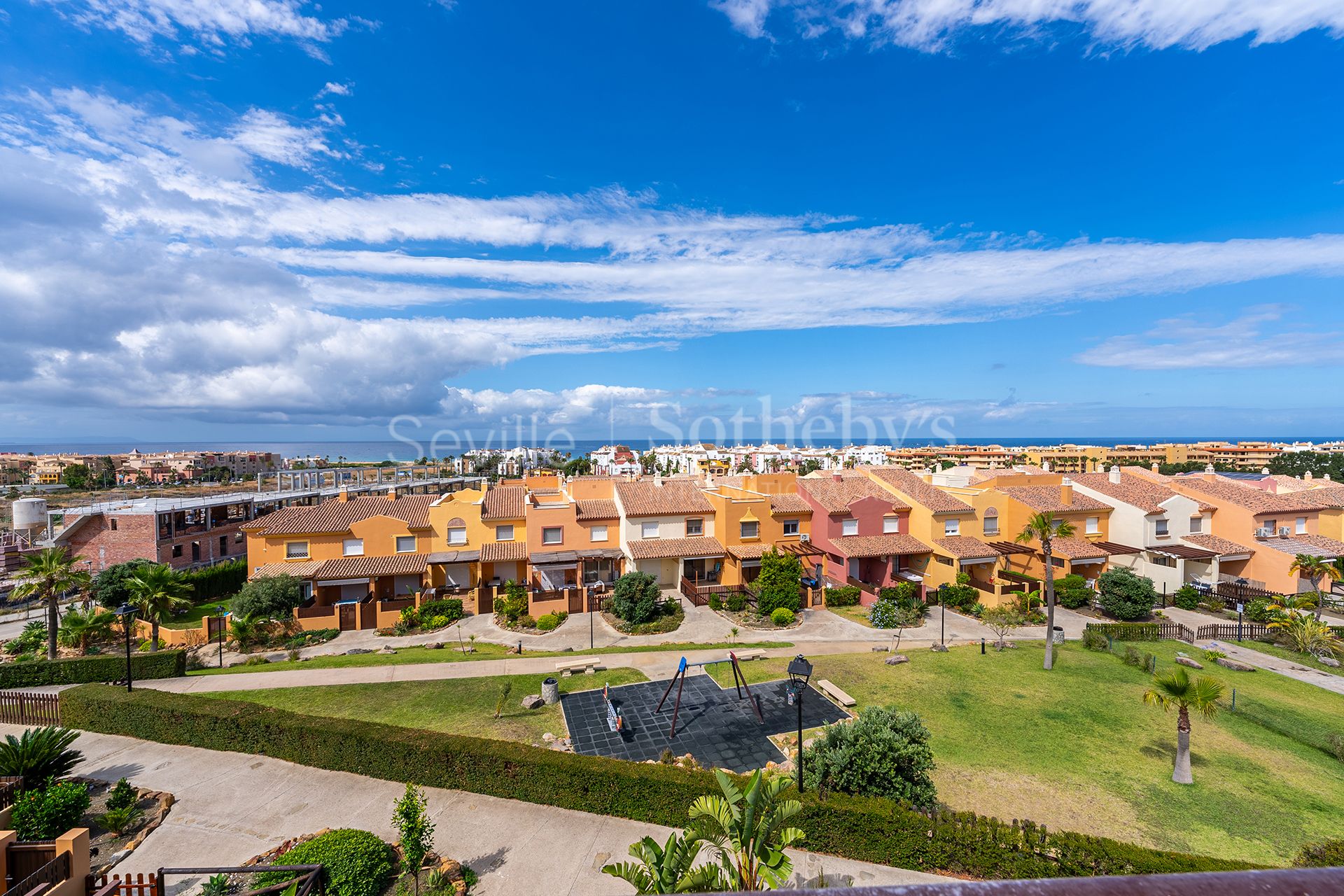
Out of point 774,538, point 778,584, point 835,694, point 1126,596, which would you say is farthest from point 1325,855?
point 774,538

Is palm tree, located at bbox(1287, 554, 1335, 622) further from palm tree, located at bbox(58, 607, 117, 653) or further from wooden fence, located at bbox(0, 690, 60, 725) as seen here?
palm tree, located at bbox(58, 607, 117, 653)

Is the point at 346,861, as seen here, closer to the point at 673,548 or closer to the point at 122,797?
the point at 122,797

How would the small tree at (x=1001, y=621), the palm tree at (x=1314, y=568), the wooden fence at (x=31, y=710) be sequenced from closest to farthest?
the wooden fence at (x=31, y=710) → the small tree at (x=1001, y=621) → the palm tree at (x=1314, y=568)

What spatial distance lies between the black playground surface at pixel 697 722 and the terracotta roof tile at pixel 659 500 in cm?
1503

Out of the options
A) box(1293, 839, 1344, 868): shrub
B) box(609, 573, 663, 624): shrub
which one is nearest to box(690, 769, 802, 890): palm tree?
box(1293, 839, 1344, 868): shrub

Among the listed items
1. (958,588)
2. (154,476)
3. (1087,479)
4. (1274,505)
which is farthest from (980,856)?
(154,476)

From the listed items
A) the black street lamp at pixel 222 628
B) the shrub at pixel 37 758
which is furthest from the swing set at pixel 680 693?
the black street lamp at pixel 222 628

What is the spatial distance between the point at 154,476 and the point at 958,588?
6358 inches

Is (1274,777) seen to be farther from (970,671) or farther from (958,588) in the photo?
(958,588)

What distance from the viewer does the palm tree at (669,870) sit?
7.96 m

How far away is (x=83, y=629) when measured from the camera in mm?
26109

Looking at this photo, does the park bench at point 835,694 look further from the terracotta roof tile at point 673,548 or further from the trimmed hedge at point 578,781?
the terracotta roof tile at point 673,548

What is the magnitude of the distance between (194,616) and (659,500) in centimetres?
2669

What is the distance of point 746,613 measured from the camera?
103 feet
